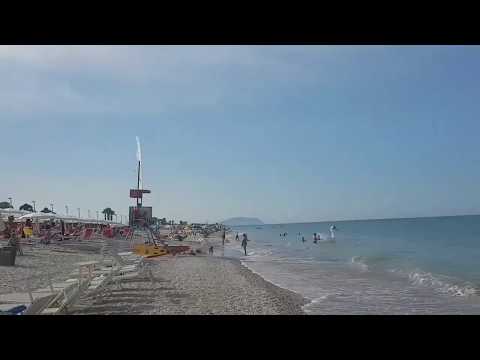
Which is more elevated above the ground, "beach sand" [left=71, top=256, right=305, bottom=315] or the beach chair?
the beach chair

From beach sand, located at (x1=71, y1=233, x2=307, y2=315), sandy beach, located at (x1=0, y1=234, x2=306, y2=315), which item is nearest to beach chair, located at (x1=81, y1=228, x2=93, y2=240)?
sandy beach, located at (x1=0, y1=234, x2=306, y2=315)

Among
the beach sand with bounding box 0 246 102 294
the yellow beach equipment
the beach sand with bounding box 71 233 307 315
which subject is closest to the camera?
the beach sand with bounding box 71 233 307 315

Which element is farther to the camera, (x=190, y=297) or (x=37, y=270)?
(x=37, y=270)

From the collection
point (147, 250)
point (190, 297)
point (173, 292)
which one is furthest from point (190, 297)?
point (147, 250)

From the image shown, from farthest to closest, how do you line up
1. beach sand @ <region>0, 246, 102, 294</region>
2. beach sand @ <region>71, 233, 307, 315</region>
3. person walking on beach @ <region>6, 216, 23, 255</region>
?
1. person walking on beach @ <region>6, 216, 23, 255</region>
2. beach sand @ <region>0, 246, 102, 294</region>
3. beach sand @ <region>71, 233, 307, 315</region>

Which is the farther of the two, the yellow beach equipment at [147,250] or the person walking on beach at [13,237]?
the yellow beach equipment at [147,250]

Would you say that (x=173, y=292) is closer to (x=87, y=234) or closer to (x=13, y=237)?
(x=13, y=237)

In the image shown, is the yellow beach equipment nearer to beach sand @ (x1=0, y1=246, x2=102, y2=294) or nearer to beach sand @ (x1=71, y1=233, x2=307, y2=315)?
beach sand @ (x1=0, y1=246, x2=102, y2=294)

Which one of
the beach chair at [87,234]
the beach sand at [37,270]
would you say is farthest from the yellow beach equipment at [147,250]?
the beach chair at [87,234]

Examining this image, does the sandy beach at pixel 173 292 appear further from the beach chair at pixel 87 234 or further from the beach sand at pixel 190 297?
the beach chair at pixel 87 234

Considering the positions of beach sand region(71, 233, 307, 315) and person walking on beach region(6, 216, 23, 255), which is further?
person walking on beach region(6, 216, 23, 255)
